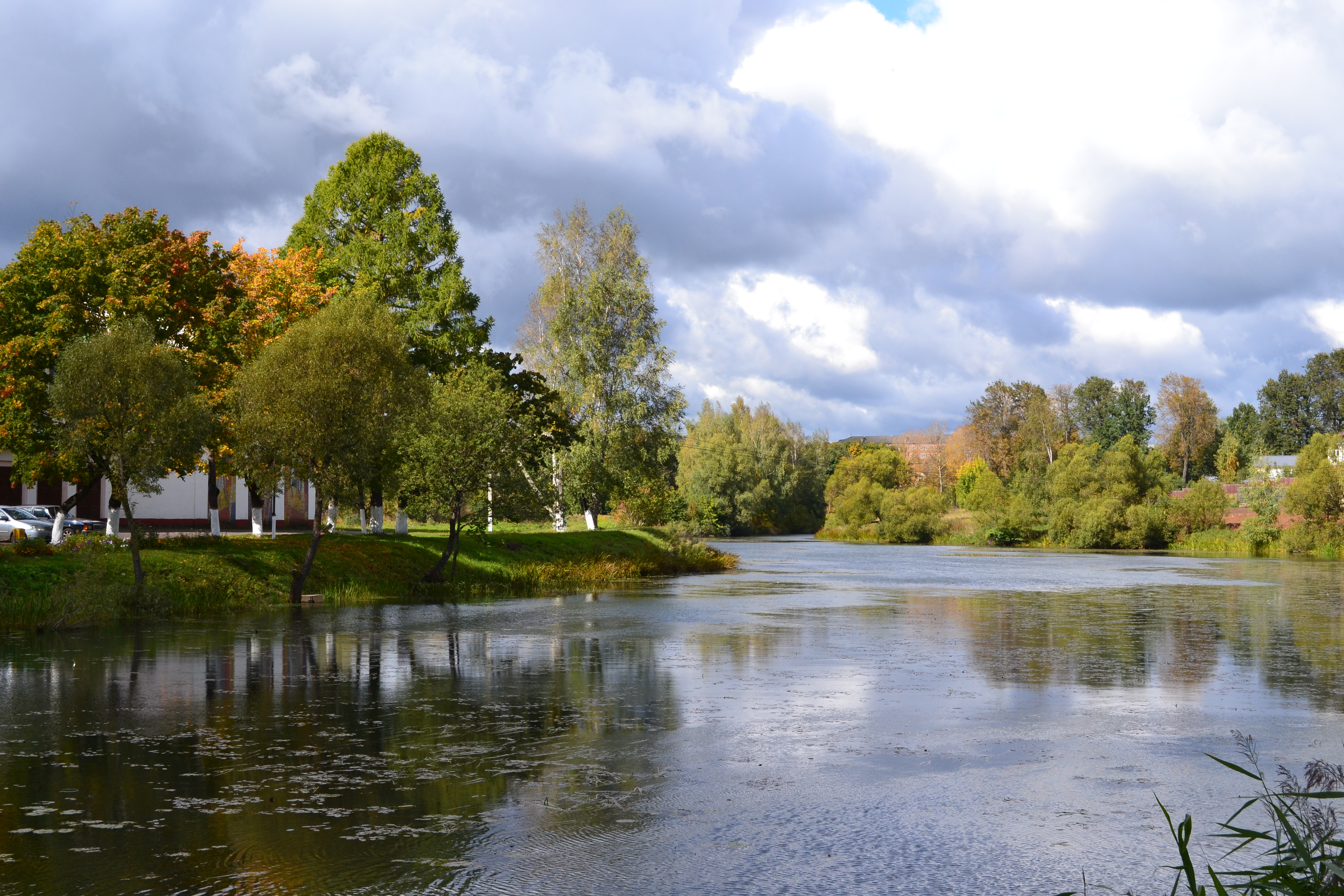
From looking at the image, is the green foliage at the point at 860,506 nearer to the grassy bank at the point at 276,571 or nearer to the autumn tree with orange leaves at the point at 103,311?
the grassy bank at the point at 276,571

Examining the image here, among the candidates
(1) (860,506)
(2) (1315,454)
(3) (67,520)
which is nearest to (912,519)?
(1) (860,506)

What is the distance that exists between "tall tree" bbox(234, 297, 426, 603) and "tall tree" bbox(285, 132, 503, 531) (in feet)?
39.7

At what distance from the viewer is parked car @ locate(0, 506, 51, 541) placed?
40031mm

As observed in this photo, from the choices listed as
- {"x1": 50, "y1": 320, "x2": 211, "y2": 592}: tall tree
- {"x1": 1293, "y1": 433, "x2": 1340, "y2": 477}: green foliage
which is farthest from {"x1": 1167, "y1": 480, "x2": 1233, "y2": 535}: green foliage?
{"x1": 50, "y1": 320, "x2": 211, "y2": 592}: tall tree

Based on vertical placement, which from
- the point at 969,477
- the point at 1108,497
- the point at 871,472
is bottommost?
the point at 1108,497

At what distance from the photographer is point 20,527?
40.2 metres

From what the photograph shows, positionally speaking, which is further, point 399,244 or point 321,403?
point 399,244

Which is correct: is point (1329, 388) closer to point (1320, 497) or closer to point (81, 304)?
point (1320, 497)

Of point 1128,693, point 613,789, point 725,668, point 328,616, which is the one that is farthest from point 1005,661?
point 328,616

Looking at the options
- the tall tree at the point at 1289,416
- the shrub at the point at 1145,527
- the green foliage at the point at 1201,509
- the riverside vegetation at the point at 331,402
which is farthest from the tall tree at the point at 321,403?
the tall tree at the point at 1289,416

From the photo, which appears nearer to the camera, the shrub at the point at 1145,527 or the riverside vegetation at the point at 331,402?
the riverside vegetation at the point at 331,402

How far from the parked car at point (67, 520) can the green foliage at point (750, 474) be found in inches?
2062

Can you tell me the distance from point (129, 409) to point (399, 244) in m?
17.9

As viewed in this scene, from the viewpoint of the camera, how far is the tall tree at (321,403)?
29203mm
